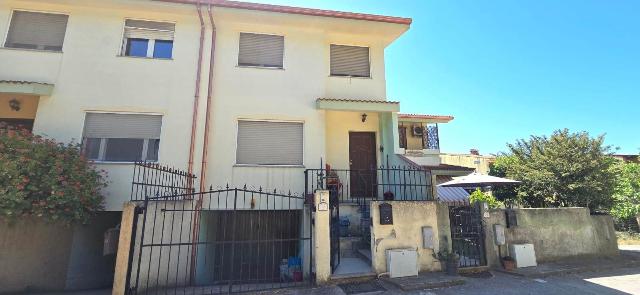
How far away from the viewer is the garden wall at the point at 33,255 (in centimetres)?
720

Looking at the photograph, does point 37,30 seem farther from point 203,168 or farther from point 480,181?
point 480,181

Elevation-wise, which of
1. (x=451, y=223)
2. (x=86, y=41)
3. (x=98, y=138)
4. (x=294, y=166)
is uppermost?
(x=86, y=41)

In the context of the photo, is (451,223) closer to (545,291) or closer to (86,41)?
(545,291)

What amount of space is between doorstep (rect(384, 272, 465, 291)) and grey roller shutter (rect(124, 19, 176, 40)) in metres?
10.0

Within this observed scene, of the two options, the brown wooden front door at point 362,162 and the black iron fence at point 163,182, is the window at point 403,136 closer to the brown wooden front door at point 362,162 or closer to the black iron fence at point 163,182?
the brown wooden front door at point 362,162

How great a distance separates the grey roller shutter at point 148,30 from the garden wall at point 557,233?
37.8 ft

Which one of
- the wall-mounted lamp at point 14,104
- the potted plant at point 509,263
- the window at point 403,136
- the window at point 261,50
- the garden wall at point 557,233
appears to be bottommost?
the potted plant at point 509,263

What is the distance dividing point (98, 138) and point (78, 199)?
257cm

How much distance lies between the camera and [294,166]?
9.59 m

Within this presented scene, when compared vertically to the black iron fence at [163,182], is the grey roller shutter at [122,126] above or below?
above

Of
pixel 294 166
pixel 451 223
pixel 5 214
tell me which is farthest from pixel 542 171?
pixel 5 214

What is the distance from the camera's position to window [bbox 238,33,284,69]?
10.3m

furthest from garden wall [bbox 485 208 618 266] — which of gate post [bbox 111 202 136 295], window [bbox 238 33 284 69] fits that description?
gate post [bbox 111 202 136 295]

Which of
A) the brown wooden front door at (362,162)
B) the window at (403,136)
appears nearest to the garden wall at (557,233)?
the brown wooden front door at (362,162)
